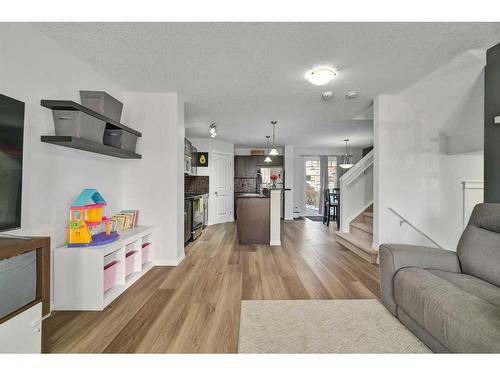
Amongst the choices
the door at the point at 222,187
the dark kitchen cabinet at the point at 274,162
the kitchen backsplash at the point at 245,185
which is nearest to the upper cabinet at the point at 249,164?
the dark kitchen cabinet at the point at 274,162

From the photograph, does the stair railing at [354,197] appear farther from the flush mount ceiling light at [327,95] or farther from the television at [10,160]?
the television at [10,160]

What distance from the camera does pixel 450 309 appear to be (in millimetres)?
1234

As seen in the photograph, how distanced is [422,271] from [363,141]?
20.1ft

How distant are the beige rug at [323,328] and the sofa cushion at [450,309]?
208 mm

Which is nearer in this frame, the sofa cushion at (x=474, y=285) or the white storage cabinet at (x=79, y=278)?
the sofa cushion at (x=474, y=285)

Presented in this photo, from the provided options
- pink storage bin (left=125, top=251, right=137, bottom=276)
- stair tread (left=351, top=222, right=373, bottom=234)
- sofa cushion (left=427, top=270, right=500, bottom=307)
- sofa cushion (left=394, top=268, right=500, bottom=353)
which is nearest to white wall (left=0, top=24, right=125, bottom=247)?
pink storage bin (left=125, top=251, right=137, bottom=276)

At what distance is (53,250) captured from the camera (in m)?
2.05

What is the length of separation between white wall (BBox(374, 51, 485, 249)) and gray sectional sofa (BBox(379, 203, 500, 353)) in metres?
1.45

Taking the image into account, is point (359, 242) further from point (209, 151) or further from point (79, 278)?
point (209, 151)

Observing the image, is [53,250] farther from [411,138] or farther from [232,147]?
[232,147]

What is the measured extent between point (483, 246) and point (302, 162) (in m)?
6.78

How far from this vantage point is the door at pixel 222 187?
6.80m

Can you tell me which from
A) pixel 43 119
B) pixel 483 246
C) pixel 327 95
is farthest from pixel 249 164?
pixel 483 246

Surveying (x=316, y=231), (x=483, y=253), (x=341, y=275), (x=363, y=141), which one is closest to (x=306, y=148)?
(x=363, y=141)
